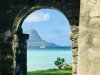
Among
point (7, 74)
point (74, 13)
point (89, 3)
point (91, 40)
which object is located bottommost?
point (7, 74)

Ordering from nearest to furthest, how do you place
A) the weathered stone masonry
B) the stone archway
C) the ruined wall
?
1. the ruined wall
2. the weathered stone masonry
3. the stone archway

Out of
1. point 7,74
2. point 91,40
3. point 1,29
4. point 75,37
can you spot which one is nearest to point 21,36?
point 1,29

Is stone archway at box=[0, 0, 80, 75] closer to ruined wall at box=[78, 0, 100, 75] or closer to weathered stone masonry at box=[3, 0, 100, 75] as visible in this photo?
weathered stone masonry at box=[3, 0, 100, 75]

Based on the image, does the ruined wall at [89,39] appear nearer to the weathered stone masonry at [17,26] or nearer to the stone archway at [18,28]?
the weathered stone masonry at [17,26]

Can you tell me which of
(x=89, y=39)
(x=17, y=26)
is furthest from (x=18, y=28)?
(x=89, y=39)

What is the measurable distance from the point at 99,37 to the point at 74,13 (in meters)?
7.89

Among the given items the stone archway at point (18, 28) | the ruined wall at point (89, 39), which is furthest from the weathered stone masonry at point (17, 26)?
the ruined wall at point (89, 39)

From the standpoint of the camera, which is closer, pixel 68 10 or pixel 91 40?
pixel 91 40

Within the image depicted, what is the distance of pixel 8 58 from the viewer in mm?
10328

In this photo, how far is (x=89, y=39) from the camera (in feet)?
5.47

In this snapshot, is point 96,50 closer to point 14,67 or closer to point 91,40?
point 91,40

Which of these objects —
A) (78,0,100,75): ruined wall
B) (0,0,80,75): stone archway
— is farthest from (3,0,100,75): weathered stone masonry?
(78,0,100,75): ruined wall

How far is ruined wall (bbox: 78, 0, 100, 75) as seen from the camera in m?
1.62

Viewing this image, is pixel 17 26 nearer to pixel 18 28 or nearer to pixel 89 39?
pixel 18 28
